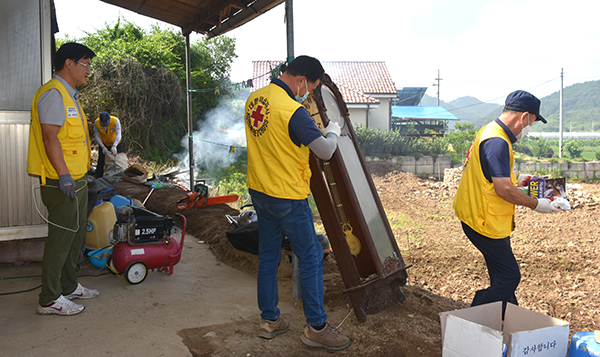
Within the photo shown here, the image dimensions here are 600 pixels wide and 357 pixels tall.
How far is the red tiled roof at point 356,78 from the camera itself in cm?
2169

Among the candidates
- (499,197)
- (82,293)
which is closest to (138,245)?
Result: (82,293)

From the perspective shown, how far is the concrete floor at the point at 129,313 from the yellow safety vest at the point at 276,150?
1.17 m

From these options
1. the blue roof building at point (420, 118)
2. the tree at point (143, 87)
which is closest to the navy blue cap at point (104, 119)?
the tree at point (143, 87)

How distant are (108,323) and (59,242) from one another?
73cm

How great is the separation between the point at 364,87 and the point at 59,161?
855 inches

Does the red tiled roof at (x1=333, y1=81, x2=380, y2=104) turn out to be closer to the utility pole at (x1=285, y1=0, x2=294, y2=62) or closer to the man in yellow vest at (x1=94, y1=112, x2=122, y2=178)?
the man in yellow vest at (x1=94, y1=112, x2=122, y2=178)

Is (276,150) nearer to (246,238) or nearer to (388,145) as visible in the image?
(246,238)

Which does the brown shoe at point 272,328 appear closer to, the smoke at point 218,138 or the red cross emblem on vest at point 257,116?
the red cross emblem on vest at point 257,116

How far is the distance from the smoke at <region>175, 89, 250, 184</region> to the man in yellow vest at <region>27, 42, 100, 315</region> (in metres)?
10.9

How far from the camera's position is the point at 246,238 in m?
4.40

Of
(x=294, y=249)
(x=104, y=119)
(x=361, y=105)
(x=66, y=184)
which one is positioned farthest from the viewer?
(x=361, y=105)

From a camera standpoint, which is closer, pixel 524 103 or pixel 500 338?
pixel 500 338

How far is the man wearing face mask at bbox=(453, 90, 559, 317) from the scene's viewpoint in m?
2.78

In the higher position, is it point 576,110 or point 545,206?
point 576,110
